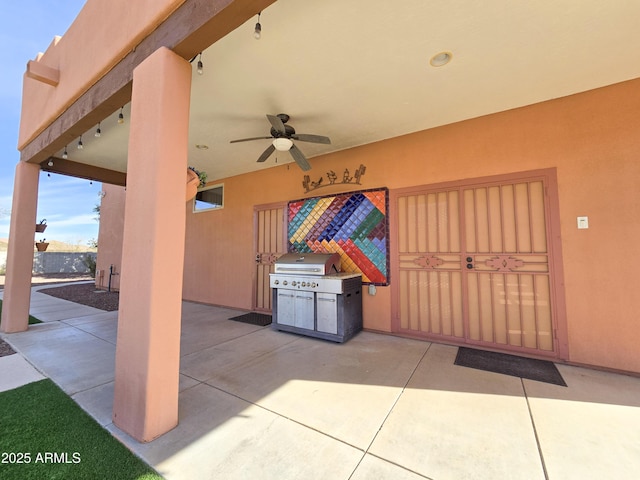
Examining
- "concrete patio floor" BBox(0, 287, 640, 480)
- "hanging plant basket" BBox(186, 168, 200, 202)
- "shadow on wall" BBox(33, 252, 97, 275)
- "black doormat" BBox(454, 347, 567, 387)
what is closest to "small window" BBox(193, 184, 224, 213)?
"concrete patio floor" BBox(0, 287, 640, 480)

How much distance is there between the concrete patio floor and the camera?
159 centimetres

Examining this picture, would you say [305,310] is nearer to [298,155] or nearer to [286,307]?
[286,307]

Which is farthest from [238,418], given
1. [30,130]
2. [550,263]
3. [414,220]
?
[30,130]

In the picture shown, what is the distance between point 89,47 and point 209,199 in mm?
4270

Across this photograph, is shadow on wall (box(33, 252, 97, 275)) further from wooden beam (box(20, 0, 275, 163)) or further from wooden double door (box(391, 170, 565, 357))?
wooden double door (box(391, 170, 565, 357))

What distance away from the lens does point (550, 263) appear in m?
3.22

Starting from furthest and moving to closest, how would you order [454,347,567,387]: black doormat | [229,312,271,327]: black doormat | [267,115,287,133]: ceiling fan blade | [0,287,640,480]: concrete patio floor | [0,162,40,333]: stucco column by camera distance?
[229,312,271,327]: black doormat
[0,162,40,333]: stucco column
[267,115,287,133]: ceiling fan blade
[454,347,567,387]: black doormat
[0,287,640,480]: concrete patio floor

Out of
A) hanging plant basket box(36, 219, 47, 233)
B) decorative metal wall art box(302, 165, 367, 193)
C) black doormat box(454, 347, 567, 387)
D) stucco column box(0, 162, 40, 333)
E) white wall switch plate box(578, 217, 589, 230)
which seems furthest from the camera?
hanging plant basket box(36, 219, 47, 233)

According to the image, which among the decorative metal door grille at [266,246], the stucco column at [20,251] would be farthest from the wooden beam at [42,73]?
the decorative metal door grille at [266,246]

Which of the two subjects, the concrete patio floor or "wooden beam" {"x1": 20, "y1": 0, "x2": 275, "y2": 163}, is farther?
"wooden beam" {"x1": 20, "y1": 0, "x2": 275, "y2": 163}

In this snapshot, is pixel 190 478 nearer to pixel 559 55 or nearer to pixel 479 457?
pixel 479 457

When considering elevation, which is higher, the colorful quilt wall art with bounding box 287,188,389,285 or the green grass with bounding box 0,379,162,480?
the colorful quilt wall art with bounding box 287,188,389,285

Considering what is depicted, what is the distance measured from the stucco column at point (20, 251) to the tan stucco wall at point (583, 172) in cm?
604

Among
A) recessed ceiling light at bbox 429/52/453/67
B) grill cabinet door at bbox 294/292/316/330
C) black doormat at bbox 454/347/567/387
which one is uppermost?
recessed ceiling light at bbox 429/52/453/67
